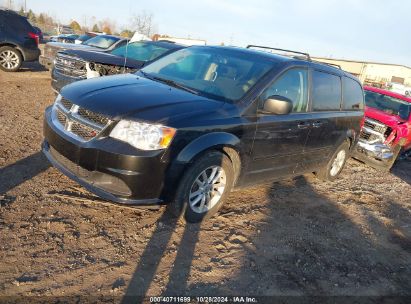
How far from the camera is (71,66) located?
320 inches

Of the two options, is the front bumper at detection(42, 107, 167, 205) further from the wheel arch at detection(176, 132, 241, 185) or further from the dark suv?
the dark suv

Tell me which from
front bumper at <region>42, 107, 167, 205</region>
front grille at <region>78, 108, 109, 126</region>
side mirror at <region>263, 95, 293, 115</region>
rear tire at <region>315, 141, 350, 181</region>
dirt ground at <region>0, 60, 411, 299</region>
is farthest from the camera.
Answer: rear tire at <region>315, 141, 350, 181</region>

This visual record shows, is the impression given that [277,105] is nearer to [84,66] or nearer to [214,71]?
[214,71]

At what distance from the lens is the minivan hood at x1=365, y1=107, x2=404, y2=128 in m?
7.97

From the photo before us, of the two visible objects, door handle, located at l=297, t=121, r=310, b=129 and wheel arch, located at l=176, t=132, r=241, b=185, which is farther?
door handle, located at l=297, t=121, r=310, b=129

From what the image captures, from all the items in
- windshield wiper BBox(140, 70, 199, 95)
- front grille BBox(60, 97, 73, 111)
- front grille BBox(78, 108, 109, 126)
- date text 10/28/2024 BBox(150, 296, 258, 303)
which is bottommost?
date text 10/28/2024 BBox(150, 296, 258, 303)

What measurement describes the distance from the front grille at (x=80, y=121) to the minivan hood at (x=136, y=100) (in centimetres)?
6

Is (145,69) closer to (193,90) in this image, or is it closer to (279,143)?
(193,90)

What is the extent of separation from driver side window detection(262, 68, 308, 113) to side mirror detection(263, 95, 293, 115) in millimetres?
123

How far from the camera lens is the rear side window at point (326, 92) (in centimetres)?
513

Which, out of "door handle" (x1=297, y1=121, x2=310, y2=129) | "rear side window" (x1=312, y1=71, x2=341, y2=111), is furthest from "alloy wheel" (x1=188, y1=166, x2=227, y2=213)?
"rear side window" (x1=312, y1=71, x2=341, y2=111)

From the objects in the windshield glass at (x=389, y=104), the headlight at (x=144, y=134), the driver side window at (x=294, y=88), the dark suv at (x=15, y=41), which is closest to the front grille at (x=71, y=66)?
the dark suv at (x=15, y=41)

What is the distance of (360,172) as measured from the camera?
25.2ft

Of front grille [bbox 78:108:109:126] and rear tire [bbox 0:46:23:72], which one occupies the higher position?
front grille [bbox 78:108:109:126]
